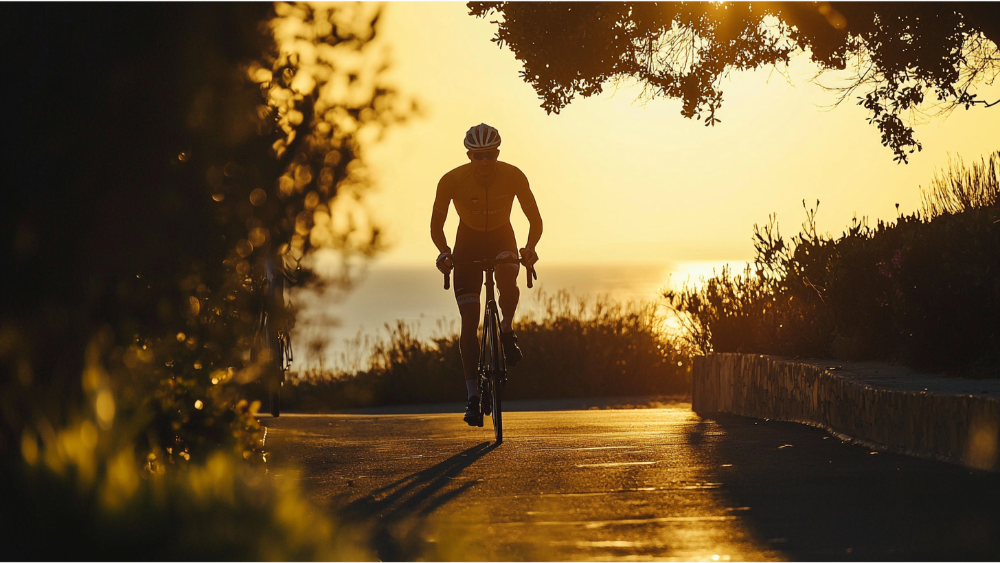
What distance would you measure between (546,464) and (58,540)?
335 centimetres

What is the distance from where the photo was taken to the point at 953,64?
39.2 feet

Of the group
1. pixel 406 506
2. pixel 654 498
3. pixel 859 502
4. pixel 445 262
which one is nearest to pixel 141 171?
pixel 406 506

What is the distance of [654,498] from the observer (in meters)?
5.19

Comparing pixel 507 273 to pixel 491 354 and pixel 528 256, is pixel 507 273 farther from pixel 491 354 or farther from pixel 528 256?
pixel 491 354

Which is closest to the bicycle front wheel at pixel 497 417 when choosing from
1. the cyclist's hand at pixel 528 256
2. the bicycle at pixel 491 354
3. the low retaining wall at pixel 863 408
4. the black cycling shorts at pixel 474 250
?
the bicycle at pixel 491 354

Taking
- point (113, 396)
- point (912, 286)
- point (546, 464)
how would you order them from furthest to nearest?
point (912, 286)
point (546, 464)
point (113, 396)

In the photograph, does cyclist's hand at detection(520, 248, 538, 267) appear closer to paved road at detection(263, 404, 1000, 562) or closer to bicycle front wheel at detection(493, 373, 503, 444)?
bicycle front wheel at detection(493, 373, 503, 444)

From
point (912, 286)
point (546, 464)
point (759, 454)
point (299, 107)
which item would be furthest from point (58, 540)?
point (912, 286)

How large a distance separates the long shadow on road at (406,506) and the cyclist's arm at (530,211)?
246 centimetres

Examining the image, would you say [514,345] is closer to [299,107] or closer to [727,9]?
[299,107]

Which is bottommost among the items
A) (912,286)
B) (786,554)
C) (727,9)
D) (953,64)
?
(786,554)

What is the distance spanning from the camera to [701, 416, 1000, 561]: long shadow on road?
4191mm

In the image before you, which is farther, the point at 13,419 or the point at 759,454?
the point at 759,454

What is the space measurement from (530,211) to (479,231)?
1.78 feet
